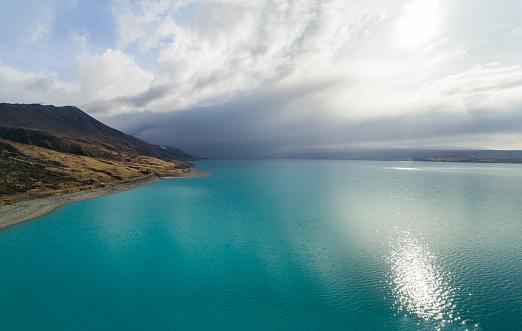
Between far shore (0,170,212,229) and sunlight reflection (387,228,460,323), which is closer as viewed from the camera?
sunlight reflection (387,228,460,323)

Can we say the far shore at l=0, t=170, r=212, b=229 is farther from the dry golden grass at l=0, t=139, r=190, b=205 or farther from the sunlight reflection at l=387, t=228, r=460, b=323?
the sunlight reflection at l=387, t=228, r=460, b=323

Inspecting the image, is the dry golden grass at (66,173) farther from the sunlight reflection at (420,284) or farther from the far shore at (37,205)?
the sunlight reflection at (420,284)

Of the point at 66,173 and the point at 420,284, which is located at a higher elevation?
the point at 66,173

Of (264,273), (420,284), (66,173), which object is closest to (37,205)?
(66,173)

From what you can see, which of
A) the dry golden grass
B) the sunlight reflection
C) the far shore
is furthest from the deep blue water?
the dry golden grass

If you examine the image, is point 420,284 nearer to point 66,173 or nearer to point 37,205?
point 37,205

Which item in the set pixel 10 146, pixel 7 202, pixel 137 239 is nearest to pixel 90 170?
pixel 10 146

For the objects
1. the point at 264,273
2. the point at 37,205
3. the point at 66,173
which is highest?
the point at 66,173

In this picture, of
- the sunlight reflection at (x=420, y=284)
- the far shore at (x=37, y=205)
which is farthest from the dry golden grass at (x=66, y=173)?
the sunlight reflection at (x=420, y=284)
